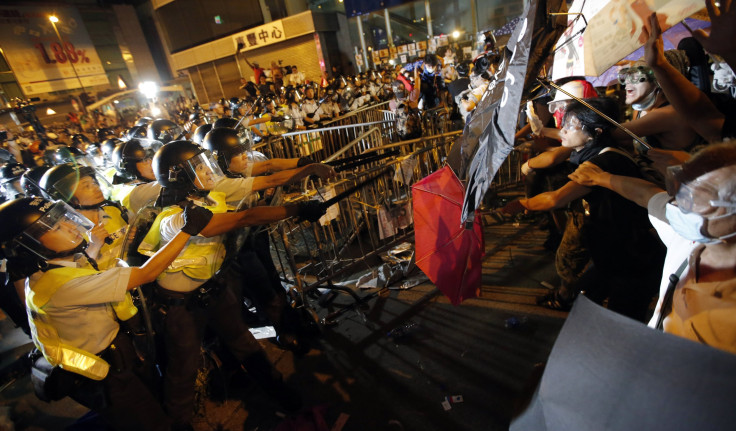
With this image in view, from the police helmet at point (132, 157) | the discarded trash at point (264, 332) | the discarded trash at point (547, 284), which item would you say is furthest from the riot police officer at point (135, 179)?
the discarded trash at point (547, 284)

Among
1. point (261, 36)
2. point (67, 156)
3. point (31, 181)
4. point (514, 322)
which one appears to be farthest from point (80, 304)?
point (261, 36)

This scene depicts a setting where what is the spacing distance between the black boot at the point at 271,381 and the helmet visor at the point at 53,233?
1855 millimetres

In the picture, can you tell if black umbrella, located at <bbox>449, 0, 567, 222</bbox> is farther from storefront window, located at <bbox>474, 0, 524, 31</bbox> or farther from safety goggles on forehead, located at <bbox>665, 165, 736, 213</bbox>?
storefront window, located at <bbox>474, 0, 524, 31</bbox>

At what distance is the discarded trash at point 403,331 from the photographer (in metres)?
3.76

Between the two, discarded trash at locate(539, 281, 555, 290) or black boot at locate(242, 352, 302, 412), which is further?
discarded trash at locate(539, 281, 555, 290)

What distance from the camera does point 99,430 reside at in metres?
A: 2.91

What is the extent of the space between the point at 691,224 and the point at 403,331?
3006mm

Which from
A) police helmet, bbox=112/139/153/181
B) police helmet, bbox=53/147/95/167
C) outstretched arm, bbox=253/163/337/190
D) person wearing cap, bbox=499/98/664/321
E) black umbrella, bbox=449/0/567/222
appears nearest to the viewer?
black umbrella, bbox=449/0/567/222

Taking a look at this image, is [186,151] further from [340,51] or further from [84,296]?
[340,51]

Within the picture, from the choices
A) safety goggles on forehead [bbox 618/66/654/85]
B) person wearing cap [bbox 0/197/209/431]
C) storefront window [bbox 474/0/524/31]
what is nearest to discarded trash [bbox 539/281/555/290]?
safety goggles on forehead [bbox 618/66/654/85]

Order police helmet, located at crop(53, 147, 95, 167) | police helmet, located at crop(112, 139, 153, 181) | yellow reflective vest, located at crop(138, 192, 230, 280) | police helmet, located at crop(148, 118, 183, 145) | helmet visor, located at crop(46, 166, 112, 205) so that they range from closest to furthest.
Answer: yellow reflective vest, located at crop(138, 192, 230, 280)
helmet visor, located at crop(46, 166, 112, 205)
police helmet, located at crop(112, 139, 153, 181)
police helmet, located at crop(148, 118, 183, 145)
police helmet, located at crop(53, 147, 95, 167)

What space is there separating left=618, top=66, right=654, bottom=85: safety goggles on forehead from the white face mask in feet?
8.51

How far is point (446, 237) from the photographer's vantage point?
2947 mm

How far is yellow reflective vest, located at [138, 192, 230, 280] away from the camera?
2770 millimetres
